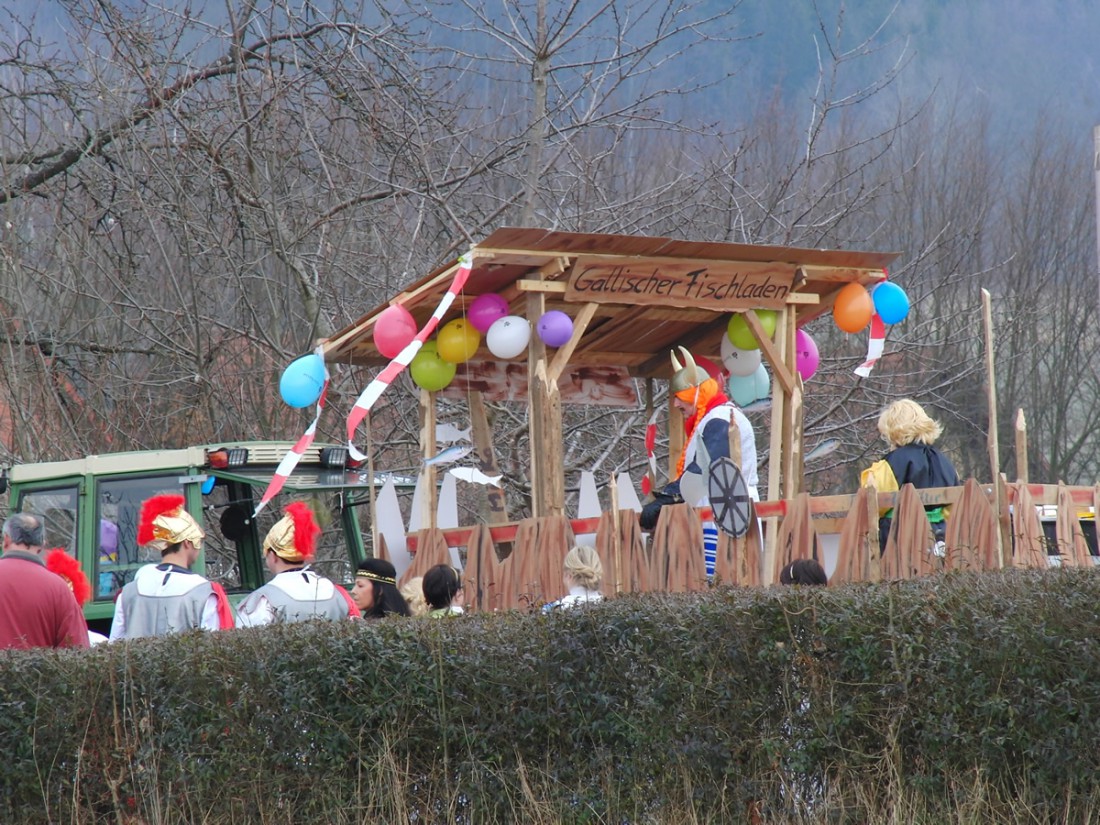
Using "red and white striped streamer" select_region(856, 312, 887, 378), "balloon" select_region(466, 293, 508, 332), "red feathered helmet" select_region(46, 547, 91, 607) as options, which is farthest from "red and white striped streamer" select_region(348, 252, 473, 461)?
"red and white striped streamer" select_region(856, 312, 887, 378)

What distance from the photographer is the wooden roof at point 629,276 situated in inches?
355

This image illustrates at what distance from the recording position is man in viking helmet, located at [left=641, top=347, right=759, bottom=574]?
8.56 meters

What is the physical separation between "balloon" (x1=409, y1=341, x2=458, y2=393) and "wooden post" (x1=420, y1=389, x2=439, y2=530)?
13cm

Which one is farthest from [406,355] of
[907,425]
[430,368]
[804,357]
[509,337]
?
[804,357]

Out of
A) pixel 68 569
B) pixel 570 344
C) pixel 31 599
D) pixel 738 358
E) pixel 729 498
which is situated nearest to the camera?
pixel 31 599

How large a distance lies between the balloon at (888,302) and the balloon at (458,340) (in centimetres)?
277

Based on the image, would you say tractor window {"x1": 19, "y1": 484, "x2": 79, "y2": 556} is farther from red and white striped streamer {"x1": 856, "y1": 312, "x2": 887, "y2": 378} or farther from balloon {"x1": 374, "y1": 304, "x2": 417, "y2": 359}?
red and white striped streamer {"x1": 856, "y1": 312, "x2": 887, "y2": 378}

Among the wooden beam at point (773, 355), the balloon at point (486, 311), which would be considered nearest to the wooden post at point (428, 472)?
the balloon at point (486, 311)

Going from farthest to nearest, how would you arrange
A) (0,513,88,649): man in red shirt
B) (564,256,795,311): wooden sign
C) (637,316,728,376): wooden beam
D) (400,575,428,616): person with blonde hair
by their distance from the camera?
(637,316,728,376): wooden beam, (564,256,795,311): wooden sign, (400,575,428,616): person with blonde hair, (0,513,88,649): man in red shirt

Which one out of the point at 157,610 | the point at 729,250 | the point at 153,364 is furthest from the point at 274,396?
the point at 157,610

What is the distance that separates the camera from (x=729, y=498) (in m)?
7.31

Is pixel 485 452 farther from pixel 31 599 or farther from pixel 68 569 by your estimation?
pixel 31 599

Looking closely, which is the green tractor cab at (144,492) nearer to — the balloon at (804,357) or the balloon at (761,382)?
the balloon at (761,382)

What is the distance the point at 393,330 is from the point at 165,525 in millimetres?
2814
